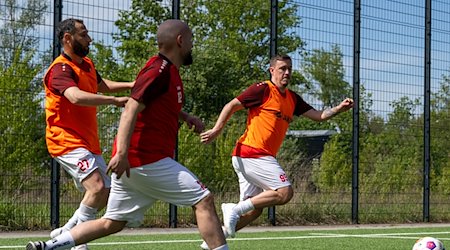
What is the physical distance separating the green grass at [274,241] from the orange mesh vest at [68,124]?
187 centimetres

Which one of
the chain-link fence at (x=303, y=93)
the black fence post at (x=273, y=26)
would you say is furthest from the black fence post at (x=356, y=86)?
the black fence post at (x=273, y=26)

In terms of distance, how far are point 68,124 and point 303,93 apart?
8.76 metres

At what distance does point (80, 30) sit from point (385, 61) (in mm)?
9493

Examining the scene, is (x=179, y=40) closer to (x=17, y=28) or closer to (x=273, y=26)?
(x=17, y=28)

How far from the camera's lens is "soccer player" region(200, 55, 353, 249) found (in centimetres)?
917

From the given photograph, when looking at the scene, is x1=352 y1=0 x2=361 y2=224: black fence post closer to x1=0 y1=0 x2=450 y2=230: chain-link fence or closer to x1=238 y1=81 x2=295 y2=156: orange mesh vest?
x1=0 y1=0 x2=450 y2=230: chain-link fence

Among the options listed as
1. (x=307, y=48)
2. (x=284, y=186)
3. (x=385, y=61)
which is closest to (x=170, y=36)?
(x=284, y=186)

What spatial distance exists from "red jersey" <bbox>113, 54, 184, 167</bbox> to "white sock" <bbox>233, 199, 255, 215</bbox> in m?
3.28

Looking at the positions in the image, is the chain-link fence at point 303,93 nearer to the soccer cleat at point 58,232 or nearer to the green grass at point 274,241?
the green grass at point 274,241

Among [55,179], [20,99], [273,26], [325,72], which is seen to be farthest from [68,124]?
[325,72]

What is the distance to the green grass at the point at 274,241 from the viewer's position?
952cm

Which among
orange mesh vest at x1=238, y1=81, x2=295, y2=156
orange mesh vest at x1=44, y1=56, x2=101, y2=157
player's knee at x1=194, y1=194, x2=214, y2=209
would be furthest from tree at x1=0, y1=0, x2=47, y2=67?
player's knee at x1=194, y1=194, x2=214, y2=209

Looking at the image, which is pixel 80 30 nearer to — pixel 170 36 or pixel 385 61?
pixel 170 36

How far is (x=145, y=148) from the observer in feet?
19.0
